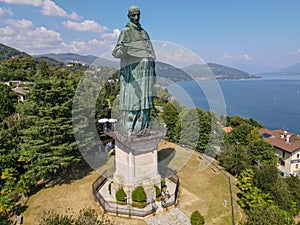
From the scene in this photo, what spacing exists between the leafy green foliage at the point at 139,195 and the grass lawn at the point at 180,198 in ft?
3.49

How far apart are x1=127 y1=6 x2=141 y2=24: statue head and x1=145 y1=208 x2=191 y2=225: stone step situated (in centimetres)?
1105

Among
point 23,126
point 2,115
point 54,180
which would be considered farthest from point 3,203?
point 2,115

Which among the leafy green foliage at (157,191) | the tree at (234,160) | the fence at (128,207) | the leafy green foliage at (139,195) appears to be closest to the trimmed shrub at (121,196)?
the fence at (128,207)

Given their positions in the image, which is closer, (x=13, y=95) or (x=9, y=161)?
(x=9, y=161)

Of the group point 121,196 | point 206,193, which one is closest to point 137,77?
point 121,196

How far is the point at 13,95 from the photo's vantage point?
29312mm

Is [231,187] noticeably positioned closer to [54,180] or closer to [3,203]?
[54,180]

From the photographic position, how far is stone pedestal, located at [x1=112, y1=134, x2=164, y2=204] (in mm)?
12312

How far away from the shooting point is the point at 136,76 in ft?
41.0

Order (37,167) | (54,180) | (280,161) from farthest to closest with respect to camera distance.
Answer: (280,161) → (54,180) → (37,167)

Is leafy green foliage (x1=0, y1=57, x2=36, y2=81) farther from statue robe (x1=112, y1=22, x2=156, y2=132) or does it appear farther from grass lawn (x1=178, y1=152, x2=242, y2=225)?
grass lawn (x1=178, y1=152, x2=242, y2=225)

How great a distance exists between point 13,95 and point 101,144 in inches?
641

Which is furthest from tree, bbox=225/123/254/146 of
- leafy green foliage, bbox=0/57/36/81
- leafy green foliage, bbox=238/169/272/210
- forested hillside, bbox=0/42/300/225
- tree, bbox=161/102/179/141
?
leafy green foliage, bbox=0/57/36/81

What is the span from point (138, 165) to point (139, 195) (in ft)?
5.47
